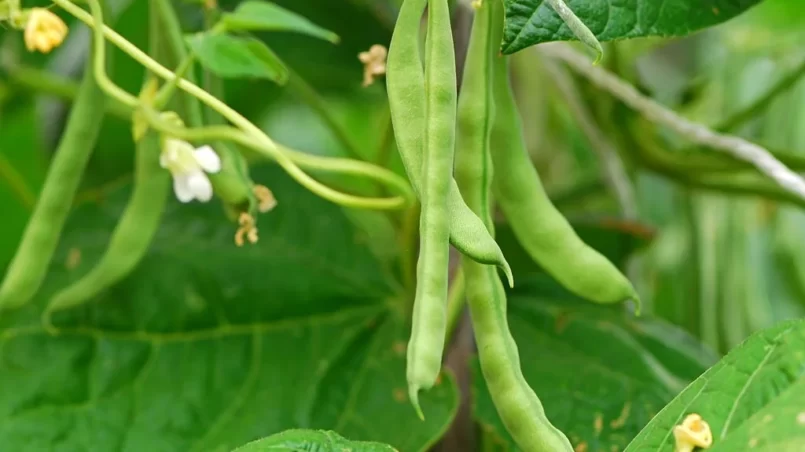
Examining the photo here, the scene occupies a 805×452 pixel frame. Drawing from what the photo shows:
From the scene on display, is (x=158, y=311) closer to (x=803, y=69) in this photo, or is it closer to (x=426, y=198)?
(x=426, y=198)

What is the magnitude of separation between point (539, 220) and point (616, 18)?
123 mm

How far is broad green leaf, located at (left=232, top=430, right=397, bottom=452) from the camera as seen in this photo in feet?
1.31

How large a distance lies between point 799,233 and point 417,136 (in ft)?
2.91

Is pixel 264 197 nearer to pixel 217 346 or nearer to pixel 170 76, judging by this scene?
pixel 170 76

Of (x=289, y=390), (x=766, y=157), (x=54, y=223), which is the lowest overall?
(x=289, y=390)

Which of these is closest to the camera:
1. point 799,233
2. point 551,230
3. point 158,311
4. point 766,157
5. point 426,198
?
point 426,198

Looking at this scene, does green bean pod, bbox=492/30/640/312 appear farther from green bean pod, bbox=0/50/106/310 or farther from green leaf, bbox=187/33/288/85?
green bean pod, bbox=0/50/106/310

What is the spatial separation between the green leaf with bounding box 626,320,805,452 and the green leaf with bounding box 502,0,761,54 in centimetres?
18

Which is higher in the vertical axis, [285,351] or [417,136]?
[417,136]

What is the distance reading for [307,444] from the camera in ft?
1.32

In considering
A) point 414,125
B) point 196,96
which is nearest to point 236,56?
point 196,96

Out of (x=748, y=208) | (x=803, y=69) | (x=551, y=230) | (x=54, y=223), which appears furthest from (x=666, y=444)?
(x=748, y=208)

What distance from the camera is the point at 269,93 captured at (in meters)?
1.17

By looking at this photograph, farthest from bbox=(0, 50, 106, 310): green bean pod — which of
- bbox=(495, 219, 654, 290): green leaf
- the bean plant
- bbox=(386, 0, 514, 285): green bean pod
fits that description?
bbox=(495, 219, 654, 290): green leaf
